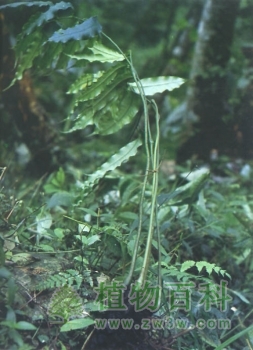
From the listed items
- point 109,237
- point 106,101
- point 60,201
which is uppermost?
point 106,101

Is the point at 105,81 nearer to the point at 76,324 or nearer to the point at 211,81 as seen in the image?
the point at 76,324

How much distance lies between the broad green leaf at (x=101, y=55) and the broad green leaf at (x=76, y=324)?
26.9 inches

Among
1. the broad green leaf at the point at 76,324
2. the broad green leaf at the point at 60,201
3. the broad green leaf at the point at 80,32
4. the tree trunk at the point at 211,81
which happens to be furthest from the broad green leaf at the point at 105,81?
the tree trunk at the point at 211,81

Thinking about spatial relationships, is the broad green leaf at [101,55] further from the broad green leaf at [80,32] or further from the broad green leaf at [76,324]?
the broad green leaf at [76,324]

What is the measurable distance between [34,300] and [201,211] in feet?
2.47

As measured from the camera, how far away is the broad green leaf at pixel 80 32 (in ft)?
4.56

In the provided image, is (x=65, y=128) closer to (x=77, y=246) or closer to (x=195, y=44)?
(x=195, y=44)

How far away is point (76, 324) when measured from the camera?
1101 millimetres

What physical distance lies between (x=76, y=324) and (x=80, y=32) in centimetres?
71

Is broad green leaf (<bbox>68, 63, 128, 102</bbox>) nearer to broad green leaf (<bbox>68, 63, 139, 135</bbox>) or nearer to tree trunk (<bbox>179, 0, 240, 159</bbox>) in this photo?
broad green leaf (<bbox>68, 63, 139, 135</bbox>)

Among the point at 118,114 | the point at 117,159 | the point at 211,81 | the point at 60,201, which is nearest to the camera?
the point at 117,159

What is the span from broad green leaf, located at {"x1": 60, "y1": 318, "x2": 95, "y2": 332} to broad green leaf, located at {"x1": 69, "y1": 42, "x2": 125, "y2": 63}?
2.24 feet

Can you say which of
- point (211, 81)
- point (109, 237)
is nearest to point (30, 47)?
point (109, 237)

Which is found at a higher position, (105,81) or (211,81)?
(105,81)
